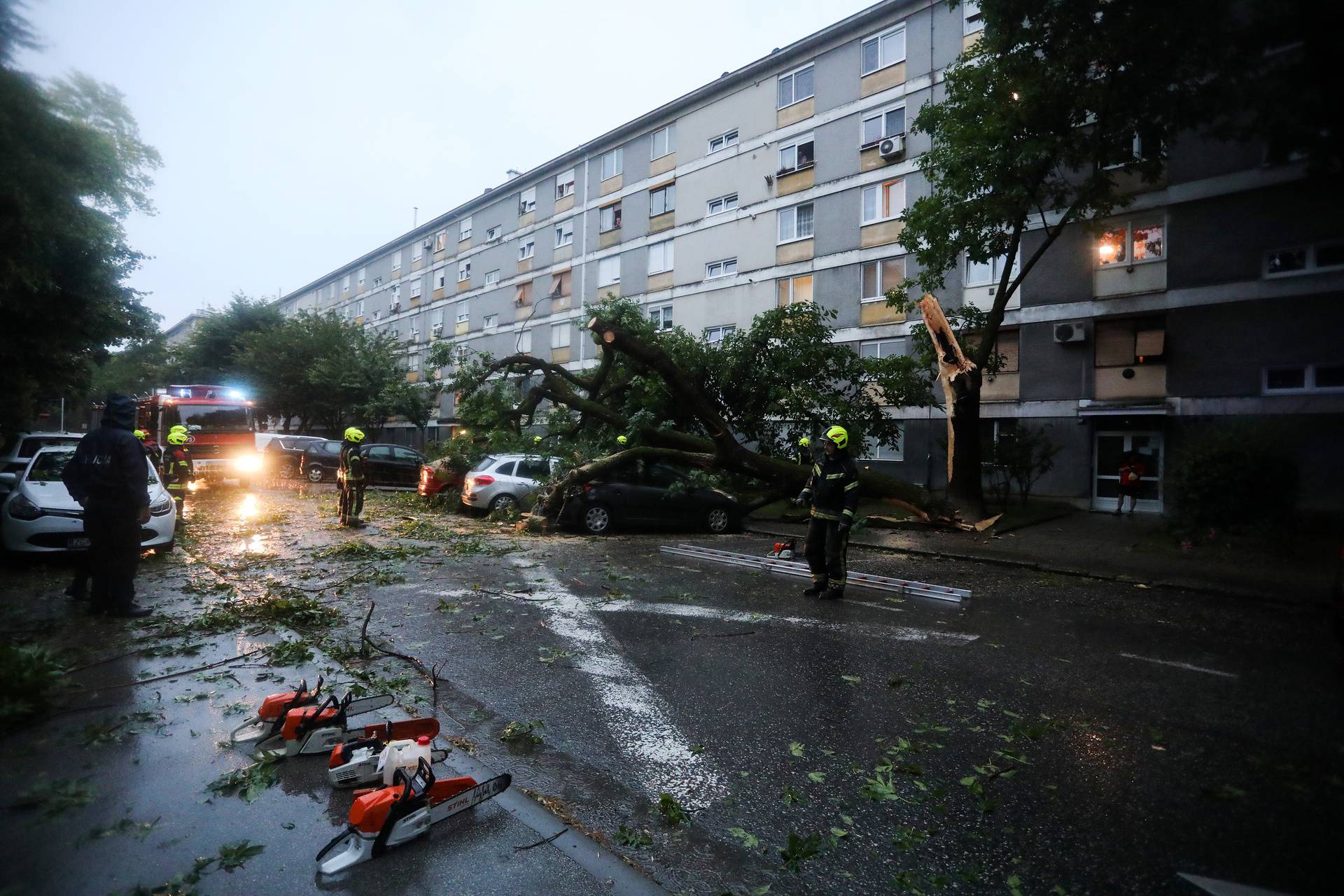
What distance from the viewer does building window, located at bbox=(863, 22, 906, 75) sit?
22.3m

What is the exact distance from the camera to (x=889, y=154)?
22.0 m

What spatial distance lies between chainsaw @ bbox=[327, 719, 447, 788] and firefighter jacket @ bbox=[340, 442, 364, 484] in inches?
423

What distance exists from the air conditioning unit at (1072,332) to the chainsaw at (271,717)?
18768mm

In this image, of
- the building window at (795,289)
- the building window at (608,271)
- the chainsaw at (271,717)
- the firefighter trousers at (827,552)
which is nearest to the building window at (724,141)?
the building window at (795,289)

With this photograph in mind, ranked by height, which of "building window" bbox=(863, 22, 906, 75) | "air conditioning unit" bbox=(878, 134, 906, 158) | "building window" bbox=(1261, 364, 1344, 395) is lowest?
"building window" bbox=(1261, 364, 1344, 395)

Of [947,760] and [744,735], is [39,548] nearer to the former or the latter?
[744,735]

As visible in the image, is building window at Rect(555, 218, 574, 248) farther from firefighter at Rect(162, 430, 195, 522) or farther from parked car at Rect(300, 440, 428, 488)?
firefighter at Rect(162, 430, 195, 522)

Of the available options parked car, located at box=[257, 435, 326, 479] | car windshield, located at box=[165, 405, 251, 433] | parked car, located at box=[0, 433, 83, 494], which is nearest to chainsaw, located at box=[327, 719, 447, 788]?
parked car, located at box=[0, 433, 83, 494]

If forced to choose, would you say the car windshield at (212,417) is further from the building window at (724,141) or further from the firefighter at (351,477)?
the building window at (724,141)

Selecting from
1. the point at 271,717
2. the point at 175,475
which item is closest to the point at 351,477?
the point at 175,475

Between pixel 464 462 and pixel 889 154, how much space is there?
15730 mm

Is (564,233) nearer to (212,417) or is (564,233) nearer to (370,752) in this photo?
(212,417)

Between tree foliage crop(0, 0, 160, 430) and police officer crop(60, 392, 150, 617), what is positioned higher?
tree foliage crop(0, 0, 160, 430)

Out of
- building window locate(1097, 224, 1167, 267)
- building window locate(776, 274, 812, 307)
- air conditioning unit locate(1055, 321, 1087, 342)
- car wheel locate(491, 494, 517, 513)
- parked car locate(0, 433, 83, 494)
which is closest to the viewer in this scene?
parked car locate(0, 433, 83, 494)
